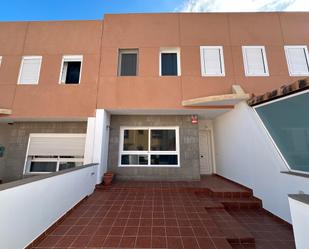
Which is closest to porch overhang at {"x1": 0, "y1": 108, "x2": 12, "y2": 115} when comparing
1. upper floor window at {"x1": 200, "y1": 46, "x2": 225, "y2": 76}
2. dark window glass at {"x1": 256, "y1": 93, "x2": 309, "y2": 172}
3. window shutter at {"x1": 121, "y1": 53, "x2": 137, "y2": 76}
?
window shutter at {"x1": 121, "y1": 53, "x2": 137, "y2": 76}

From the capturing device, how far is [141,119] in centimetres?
675

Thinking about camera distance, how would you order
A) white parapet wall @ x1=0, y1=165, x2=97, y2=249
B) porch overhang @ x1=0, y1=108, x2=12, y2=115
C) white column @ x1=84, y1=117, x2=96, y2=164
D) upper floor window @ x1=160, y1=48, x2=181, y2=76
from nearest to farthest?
white parapet wall @ x1=0, y1=165, x2=97, y2=249, white column @ x1=84, y1=117, x2=96, y2=164, porch overhang @ x1=0, y1=108, x2=12, y2=115, upper floor window @ x1=160, y1=48, x2=181, y2=76

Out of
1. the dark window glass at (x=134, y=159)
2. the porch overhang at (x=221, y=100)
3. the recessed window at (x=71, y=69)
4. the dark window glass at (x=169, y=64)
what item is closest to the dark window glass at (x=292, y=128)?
the porch overhang at (x=221, y=100)

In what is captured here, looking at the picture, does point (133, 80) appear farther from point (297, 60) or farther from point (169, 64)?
point (297, 60)

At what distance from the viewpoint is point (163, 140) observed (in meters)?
6.68

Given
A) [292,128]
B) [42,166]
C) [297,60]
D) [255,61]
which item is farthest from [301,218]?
[42,166]

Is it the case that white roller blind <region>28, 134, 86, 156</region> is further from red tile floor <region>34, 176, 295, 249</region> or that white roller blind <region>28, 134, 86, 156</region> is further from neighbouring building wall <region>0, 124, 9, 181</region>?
red tile floor <region>34, 176, 295, 249</region>

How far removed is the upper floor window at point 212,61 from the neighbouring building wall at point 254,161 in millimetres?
1695

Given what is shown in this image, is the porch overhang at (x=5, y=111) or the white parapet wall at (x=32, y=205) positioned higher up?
the porch overhang at (x=5, y=111)

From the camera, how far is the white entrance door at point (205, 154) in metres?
7.87

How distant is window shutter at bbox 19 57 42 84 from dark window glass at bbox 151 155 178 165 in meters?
5.87

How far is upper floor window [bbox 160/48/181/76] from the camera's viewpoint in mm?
6285

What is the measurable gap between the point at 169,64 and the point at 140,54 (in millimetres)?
1291

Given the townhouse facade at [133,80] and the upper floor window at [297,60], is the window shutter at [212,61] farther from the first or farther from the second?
the upper floor window at [297,60]
